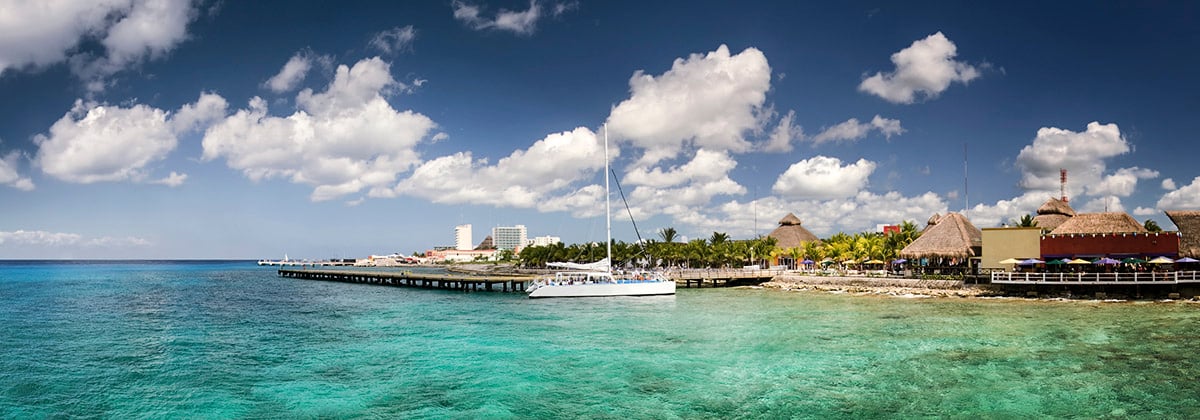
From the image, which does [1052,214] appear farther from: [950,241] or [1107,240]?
[1107,240]

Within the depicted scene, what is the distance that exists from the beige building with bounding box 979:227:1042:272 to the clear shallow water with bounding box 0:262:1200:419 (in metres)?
6.29

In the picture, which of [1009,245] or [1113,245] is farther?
[1009,245]

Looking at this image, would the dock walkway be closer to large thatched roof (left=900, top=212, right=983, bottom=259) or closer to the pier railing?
the pier railing

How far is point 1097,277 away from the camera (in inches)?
1454

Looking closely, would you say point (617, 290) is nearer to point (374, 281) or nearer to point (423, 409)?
point (423, 409)

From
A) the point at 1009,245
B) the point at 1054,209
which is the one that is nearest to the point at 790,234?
the point at 1054,209

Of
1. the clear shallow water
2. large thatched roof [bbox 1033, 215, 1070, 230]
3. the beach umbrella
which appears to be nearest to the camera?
the clear shallow water

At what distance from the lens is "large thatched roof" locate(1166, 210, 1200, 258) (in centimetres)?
3938

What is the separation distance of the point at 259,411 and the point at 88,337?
20.3m

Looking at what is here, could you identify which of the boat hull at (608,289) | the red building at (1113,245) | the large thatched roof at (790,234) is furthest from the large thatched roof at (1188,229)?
the large thatched roof at (790,234)

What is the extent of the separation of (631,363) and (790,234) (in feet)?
208

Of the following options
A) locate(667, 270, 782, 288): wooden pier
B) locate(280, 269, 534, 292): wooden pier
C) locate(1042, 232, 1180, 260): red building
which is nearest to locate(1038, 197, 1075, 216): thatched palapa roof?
locate(1042, 232, 1180, 260): red building

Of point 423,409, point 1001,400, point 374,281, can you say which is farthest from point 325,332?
point 374,281

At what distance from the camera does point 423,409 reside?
1591 cm
